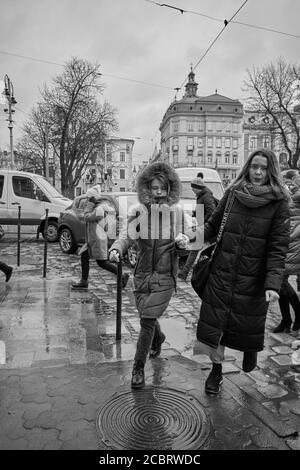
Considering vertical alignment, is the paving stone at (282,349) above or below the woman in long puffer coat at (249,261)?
below

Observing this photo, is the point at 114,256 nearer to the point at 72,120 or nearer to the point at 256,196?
the point at 256,196

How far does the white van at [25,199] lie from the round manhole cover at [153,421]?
10.2 meters

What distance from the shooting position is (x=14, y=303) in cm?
587

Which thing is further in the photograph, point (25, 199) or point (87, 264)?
point (25, 199)

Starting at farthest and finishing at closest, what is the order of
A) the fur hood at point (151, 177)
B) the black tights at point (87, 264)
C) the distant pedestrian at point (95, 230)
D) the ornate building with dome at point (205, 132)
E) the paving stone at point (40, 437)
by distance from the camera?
the ornate building with dome at point (205, 132), the black tights at point (87, 264), the distant pedestrian at point (95, 230), the fur hood at point (151, 177), the paving stone at point (40, 437)

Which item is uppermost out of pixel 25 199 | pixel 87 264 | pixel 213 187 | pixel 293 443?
pixel 213 187

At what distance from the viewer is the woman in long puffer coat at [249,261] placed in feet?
9.87

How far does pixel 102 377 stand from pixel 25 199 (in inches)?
414

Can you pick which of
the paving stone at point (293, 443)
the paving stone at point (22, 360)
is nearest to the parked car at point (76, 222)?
the paving stone at point (22, 360)

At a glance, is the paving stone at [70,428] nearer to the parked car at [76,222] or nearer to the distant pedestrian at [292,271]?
the distant pedestrian at [292,271]

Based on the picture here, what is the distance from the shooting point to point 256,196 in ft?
9.99

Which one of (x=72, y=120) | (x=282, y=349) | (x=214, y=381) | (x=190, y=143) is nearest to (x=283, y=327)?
(x=282, y=349)

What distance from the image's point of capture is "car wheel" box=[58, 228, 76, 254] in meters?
10.6
